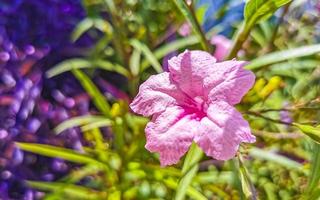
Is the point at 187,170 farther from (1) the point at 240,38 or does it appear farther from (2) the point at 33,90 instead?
(2) the point at 33,90

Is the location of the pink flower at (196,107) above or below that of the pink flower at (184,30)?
above

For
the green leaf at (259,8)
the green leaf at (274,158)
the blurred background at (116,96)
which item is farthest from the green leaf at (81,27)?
the green leaf at (259,8)

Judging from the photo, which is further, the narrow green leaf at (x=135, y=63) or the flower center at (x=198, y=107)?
the narrow green leaf at (x=135, y=63)

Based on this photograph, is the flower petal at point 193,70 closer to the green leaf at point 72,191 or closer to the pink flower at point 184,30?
the green leaf at point 72,191

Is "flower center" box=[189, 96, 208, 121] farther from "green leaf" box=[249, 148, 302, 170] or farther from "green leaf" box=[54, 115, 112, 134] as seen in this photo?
"green leaf" box=[54, 115, 112, 134]

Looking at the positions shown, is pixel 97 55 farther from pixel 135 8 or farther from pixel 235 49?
pixel 235 49

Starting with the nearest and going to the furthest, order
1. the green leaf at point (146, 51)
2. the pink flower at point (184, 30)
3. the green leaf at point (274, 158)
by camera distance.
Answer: the green leaf at point (274, 158)
the green leaf at point (146, 51)
the pink flower at point (184, 30)
